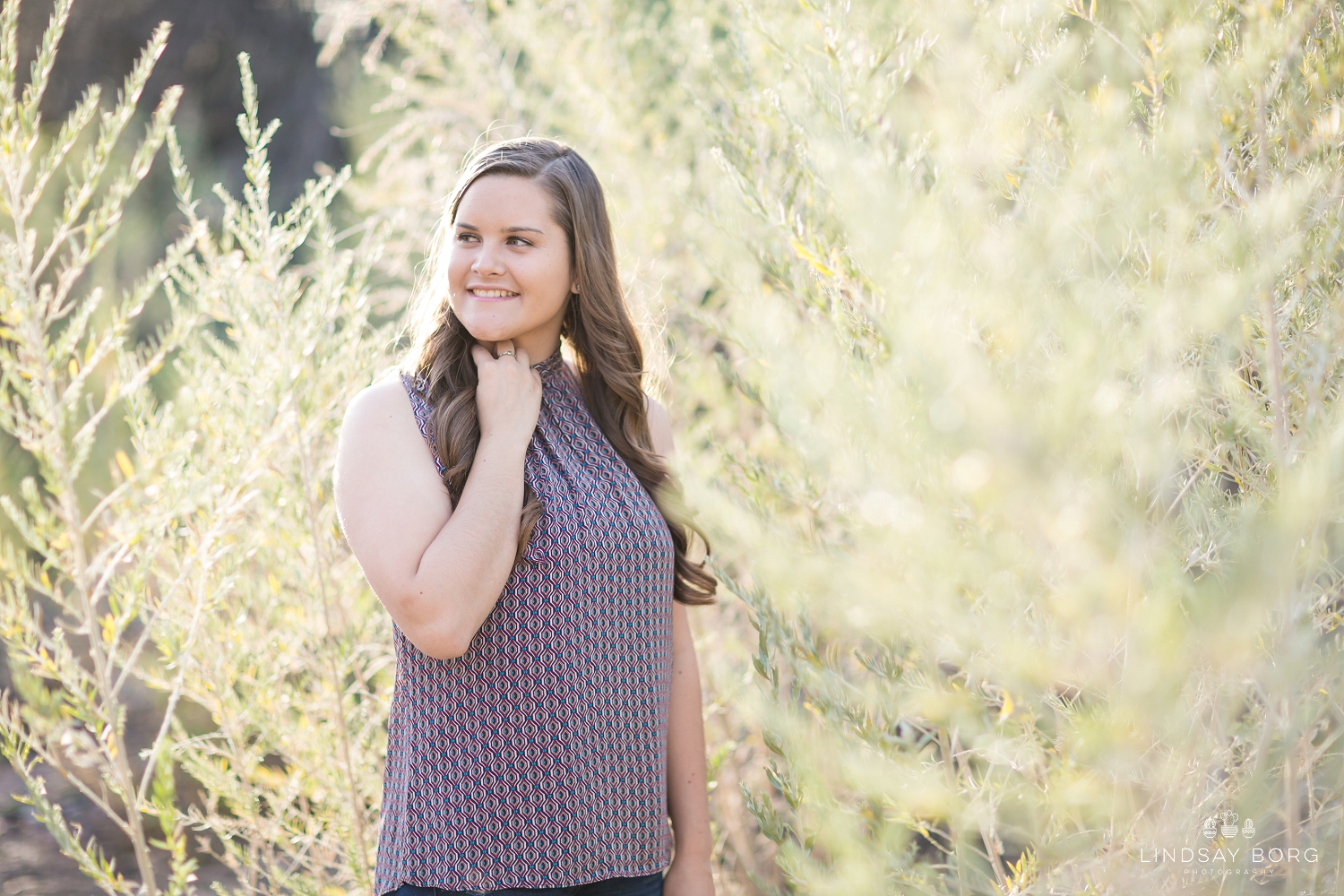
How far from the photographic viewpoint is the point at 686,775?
1.93 metres

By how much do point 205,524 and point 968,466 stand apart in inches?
75.6

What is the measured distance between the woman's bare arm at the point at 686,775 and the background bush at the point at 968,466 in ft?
0.64

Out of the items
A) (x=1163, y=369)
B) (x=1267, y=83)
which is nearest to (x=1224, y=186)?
(x=1267, y=83)

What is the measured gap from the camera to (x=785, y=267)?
203cm

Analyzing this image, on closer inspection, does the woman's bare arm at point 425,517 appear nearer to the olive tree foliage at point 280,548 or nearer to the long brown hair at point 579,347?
the long brown hair at point 579,347

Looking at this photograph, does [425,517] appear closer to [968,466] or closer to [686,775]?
[686,775]

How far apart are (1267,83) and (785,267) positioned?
0.88 m

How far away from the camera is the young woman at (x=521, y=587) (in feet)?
5.30

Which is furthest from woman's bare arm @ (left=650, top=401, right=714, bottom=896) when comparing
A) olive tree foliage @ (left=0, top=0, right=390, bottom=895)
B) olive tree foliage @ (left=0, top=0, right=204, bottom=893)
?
olive tree foliage @ (left=0, top=0, right=204, bottom=893)

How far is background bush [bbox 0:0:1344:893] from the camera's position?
97cm

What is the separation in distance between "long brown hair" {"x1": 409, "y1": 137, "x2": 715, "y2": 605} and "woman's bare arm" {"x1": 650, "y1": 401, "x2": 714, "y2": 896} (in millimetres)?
108

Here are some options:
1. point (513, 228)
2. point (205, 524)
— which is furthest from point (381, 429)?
point (205, 524)

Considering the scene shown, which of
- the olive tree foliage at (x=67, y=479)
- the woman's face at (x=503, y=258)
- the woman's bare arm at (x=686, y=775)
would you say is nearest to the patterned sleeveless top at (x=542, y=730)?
the woman's bare arm at (x=686, y=775)

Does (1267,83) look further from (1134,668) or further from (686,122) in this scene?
(686,122)
